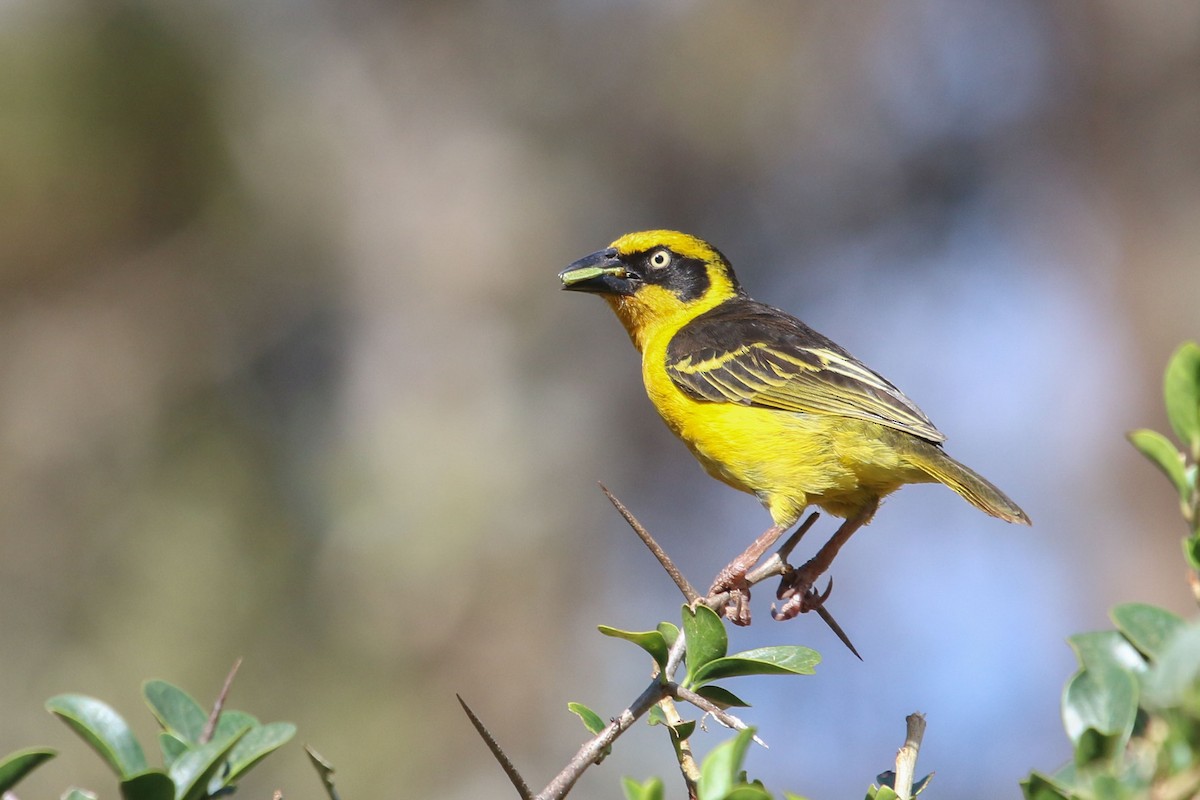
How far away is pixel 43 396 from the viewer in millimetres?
11391

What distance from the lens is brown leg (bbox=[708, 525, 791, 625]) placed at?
3389mm

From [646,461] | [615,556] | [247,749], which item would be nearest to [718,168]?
[646,461]

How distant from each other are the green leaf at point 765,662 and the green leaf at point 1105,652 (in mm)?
457

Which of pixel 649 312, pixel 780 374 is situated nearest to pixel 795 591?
pixel 780 374

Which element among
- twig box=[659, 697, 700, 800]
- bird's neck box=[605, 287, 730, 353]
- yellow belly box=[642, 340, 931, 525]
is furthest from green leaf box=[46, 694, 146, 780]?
bird's neck box=[605, 287, 730, 353]

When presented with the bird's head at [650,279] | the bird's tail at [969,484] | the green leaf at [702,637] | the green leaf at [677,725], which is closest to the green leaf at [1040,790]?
the green leaf at [702,637]

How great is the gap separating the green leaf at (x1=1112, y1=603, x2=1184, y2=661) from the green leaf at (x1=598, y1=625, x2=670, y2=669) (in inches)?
27.5

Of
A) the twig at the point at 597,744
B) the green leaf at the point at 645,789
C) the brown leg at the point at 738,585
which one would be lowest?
the brown leg at the point at 738,585

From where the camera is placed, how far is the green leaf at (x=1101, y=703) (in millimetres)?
1276

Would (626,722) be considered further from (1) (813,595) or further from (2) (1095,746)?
(1) (813,595)

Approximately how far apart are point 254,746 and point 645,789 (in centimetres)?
57

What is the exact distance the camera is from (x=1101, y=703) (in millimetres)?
1318

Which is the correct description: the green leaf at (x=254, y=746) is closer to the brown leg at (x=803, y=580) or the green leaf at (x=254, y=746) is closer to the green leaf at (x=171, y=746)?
the green leaf at (x=171, y=746)

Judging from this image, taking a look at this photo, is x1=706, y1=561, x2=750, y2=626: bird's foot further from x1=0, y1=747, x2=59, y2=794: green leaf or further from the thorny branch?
x1=0, y1=747, x2=59, y2=794: green leaf
